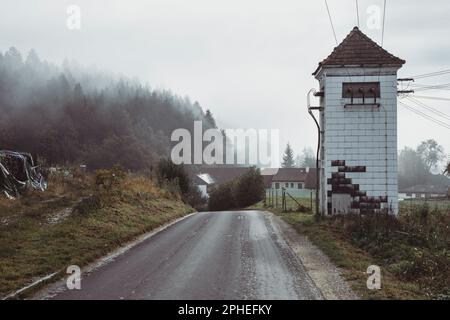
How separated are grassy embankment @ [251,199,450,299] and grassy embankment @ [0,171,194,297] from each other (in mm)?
5918

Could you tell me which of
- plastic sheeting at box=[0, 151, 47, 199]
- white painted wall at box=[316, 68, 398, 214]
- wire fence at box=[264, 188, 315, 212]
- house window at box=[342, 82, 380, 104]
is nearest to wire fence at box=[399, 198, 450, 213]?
white painted wall at box=[316, 68, 398, 214]

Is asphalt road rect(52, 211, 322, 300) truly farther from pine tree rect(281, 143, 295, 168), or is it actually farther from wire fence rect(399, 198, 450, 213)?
pine tree rect(281, 143, 295, 168)

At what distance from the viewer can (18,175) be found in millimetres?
21312

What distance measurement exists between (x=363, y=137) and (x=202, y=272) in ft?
43.4

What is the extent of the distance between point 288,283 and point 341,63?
559 inches

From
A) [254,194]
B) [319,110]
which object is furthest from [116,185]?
[254,194]

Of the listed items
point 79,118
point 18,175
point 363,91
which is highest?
point 79,118

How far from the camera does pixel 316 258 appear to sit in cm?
1221

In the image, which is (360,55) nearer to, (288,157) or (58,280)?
(58,280)

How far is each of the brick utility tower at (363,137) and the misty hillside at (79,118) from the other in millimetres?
41215

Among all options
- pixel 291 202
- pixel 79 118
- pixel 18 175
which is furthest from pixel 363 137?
pixel 79 118

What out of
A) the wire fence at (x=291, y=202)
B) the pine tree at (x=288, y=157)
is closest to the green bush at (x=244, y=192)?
the wire fence at (x=291, y=202)

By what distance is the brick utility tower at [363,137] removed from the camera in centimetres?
2108
